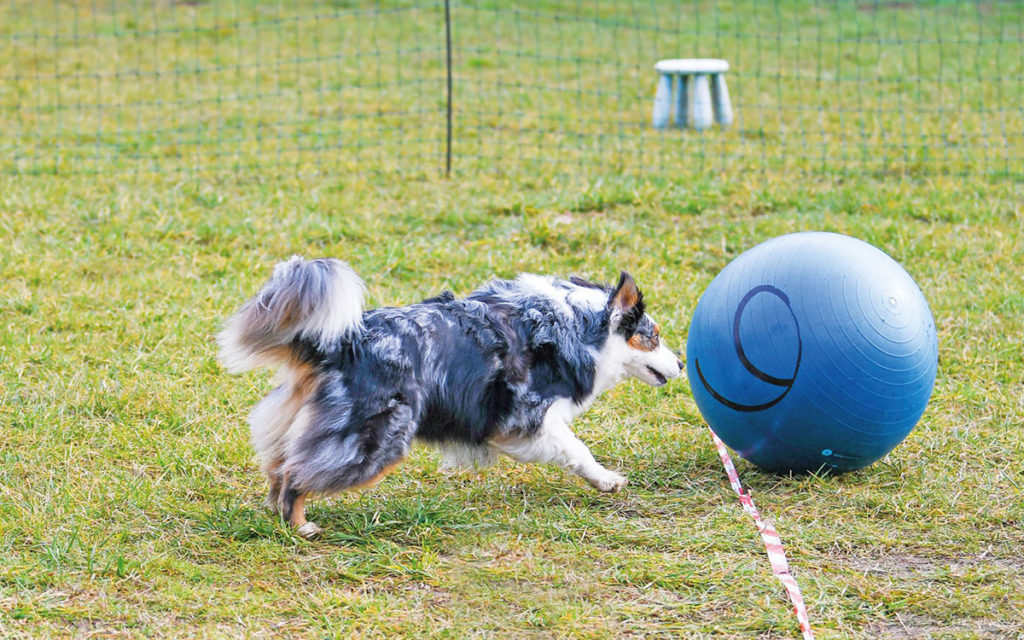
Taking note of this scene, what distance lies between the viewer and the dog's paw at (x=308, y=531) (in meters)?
4.04

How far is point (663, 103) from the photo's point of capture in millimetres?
10625

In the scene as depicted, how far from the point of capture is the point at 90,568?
3.77 meters

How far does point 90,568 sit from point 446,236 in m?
4.25

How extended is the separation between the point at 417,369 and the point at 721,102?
24.3ft

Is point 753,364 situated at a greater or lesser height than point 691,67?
lesser

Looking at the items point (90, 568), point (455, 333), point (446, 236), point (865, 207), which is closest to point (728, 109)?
point (865, 207)

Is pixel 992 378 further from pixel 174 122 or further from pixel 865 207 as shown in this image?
pixel 174 122

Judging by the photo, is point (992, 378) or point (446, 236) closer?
point (992, 378)

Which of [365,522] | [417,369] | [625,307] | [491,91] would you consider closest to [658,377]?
[625,307]

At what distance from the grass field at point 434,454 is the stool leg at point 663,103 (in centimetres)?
53

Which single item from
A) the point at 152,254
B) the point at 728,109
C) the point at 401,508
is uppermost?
the point at 728,109

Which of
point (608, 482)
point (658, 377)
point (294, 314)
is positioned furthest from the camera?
point (658, 377)

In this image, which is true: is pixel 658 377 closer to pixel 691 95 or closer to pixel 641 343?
pixel 641 343

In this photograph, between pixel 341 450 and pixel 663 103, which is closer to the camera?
pixel 341 450
